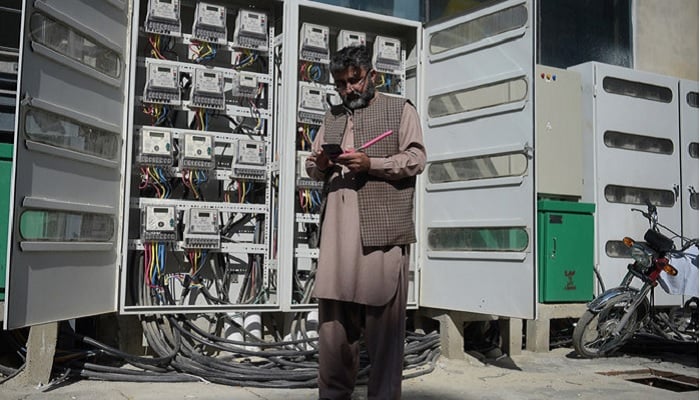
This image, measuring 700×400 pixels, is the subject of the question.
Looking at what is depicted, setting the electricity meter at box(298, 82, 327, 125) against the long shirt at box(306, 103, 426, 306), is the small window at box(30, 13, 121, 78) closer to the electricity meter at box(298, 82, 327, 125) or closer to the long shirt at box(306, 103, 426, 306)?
the electricity meter at box(298, 82, 327, 125)

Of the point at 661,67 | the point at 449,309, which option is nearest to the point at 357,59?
the point at 449,309

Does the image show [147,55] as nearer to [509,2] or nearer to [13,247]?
[13,247]

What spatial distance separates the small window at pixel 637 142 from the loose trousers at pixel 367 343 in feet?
10.7

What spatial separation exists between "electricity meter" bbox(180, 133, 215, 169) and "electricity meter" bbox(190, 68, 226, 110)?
0.21 meters

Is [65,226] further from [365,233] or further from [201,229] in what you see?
[365,233]

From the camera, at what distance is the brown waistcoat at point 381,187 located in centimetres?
272

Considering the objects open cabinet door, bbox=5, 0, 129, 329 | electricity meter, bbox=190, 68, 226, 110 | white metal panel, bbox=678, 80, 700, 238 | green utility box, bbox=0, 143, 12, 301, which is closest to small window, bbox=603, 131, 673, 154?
white metal panel, bbox=678, 80, 700, 238

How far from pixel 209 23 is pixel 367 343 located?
7.95ft

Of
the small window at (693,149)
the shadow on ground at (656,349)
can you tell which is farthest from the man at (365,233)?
the small window at (693,149)

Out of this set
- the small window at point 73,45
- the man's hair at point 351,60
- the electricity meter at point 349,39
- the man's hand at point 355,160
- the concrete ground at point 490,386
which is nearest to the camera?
the man's hand at point 355,160

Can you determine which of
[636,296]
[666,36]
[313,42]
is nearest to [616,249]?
[636,296]

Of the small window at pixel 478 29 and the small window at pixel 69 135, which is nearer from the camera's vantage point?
the small window at pixel 69 135

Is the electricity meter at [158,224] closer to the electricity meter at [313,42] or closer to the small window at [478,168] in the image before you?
the electricity meter at [313,42]

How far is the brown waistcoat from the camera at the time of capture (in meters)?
2.72
